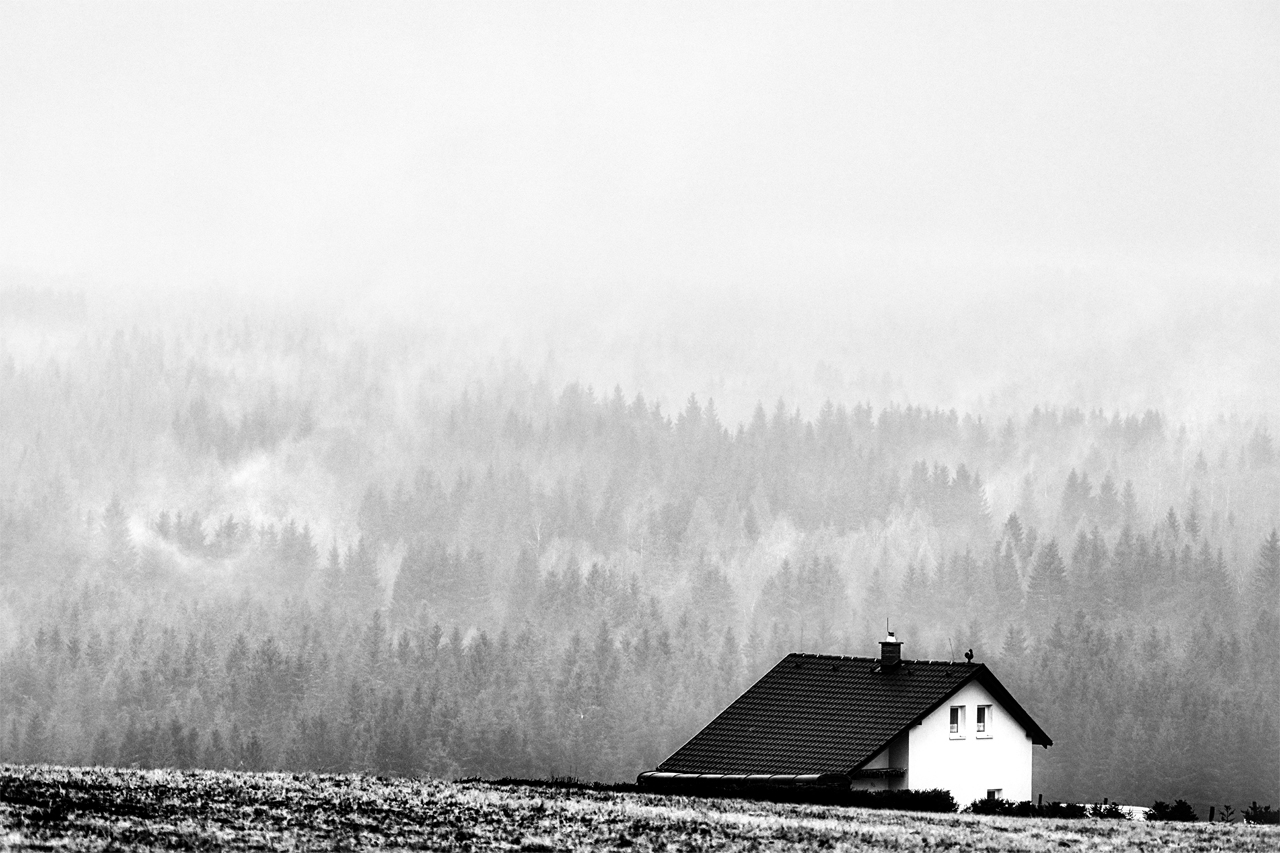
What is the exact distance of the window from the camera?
2739 inches

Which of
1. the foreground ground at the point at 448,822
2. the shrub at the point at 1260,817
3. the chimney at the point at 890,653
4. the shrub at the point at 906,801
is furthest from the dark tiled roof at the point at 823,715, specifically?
the foreground ground at the point at 448,822

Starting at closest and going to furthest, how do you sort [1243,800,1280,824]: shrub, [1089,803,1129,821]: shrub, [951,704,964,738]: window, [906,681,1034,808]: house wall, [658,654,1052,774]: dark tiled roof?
1. [1089,803,1129,821]: shrub
2. [1243,800,1280,824]: shrub
3. [658,654,1052,774]: dark tiled roof
4. [906,681,1034,808]: house wall
5. [951,704,964,738]: window

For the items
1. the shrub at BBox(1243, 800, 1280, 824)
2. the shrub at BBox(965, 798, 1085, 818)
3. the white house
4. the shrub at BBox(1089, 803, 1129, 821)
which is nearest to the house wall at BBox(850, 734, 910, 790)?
the white house

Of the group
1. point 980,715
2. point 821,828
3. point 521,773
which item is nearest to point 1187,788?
point 521,773

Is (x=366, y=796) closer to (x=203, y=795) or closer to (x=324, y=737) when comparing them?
(x=203, y=795)

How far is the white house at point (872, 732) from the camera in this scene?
217 ft

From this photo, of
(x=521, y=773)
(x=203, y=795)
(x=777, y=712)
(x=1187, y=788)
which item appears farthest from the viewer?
(x=521, y=773)

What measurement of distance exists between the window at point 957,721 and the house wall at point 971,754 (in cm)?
15

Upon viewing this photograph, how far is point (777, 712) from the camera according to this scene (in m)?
69.9

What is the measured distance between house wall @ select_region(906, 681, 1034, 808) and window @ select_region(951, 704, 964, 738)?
150mm

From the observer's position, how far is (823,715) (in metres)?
68.5

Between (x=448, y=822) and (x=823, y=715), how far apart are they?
3491 centimetres

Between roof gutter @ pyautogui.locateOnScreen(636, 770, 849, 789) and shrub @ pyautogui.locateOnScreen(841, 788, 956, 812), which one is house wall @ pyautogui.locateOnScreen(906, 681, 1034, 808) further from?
shrub @ pyautogui.locateOnScreen(841, 788, 956, 812)

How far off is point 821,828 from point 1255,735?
530 ft
